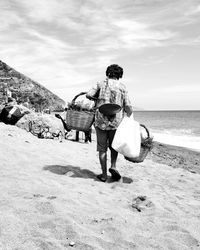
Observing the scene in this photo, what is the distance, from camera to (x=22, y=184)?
13.4 feet

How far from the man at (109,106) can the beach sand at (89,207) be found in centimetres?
69

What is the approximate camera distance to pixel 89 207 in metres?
3.53

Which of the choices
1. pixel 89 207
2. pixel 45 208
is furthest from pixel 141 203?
pixel 45 208

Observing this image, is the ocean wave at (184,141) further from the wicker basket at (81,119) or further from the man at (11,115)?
the wicker basket at (81,119)

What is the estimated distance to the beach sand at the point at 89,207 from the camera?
2.76 metres

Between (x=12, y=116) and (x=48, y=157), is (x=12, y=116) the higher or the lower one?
the higher one

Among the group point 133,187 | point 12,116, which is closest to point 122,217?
point 133,187

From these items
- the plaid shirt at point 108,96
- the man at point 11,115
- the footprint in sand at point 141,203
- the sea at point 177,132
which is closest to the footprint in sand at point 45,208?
the footprint in sand at point 141,203

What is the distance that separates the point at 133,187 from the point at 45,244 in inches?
93.8

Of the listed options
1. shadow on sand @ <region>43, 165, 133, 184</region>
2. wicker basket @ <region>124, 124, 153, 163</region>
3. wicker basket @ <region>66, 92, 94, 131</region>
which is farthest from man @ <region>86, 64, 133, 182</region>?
wicker basket @ <region>66, 92, 94, 131</region>

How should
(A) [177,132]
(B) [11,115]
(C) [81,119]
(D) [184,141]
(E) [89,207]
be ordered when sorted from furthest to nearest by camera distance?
(A) [177,132] < (D) [184,141] < (B) [11,115] < (C) [81,119] < (E) [89,207]

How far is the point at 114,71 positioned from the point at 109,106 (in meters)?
0.59

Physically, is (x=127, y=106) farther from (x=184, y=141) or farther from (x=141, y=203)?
(x=184, y=141)

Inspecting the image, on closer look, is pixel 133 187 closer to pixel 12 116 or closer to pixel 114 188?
pixel 114 188
